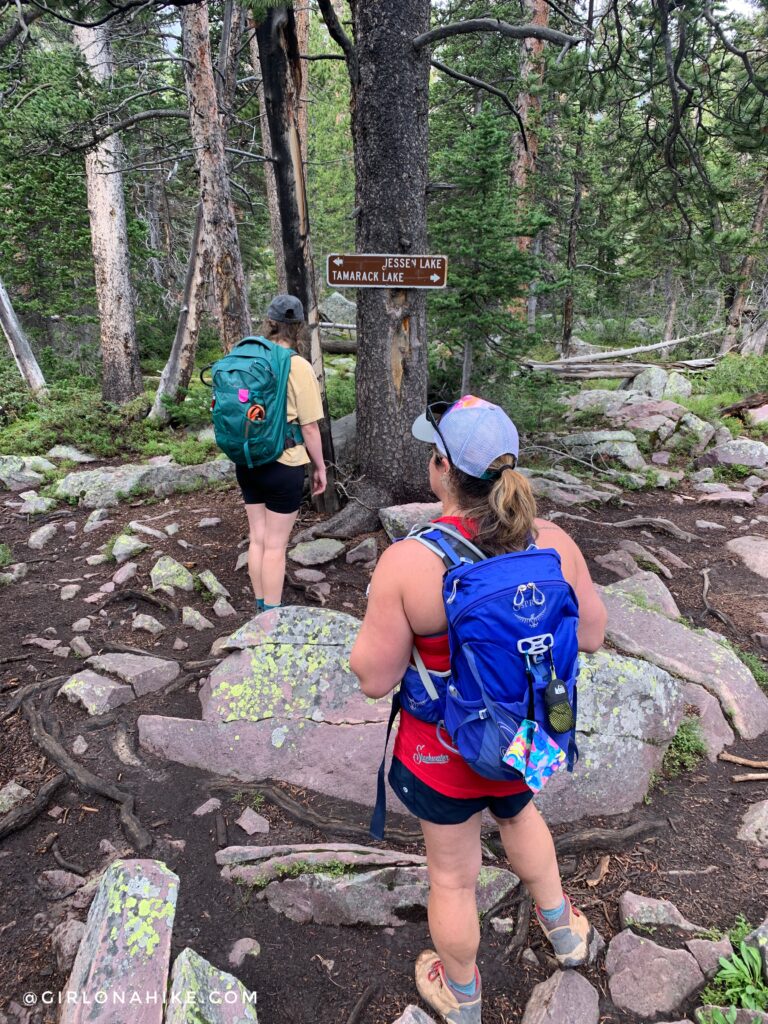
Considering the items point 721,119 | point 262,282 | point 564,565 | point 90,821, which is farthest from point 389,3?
point 262,282

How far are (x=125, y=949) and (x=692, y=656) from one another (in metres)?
3.68

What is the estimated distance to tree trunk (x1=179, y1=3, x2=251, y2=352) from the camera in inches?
285

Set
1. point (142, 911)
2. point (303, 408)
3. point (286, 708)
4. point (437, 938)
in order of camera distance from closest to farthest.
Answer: point (437, 938)
point (142, 911)
point (286, 708)
point (303, 408)

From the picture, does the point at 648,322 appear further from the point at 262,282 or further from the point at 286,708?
the point at 286,708

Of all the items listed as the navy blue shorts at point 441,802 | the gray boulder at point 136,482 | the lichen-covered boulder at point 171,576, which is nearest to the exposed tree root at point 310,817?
the navy blue shorts at point 441,802

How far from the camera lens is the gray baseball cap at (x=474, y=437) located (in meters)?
1.69

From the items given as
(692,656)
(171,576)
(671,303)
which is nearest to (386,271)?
(171,576)

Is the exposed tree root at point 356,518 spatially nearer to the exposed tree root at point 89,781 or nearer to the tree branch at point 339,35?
the exposed tree root at point 89,781

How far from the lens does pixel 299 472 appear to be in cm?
416

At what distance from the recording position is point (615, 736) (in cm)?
322

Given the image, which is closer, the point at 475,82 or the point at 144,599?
the point at 144,599

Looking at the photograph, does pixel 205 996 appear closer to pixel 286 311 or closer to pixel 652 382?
pixel 286 311

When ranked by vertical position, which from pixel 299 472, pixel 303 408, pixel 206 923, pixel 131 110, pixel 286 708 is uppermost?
pixel 131 110

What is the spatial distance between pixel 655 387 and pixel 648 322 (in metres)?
16.7
